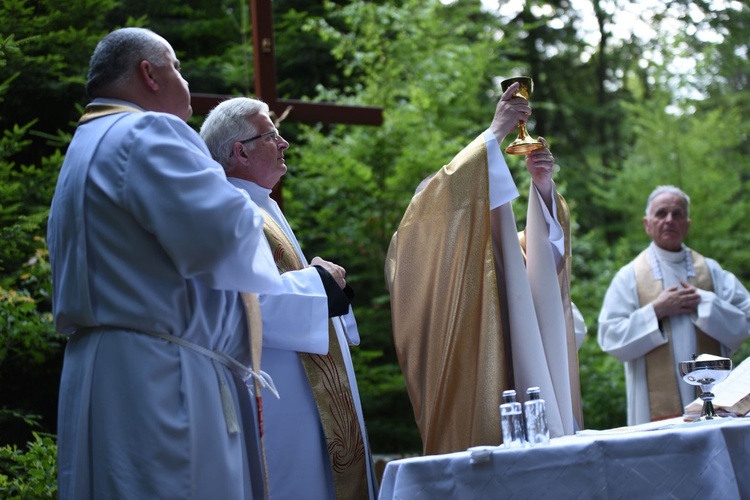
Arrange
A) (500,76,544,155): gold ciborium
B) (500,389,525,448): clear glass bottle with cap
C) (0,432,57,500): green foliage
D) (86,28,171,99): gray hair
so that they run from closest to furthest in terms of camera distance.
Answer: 1. (500,389,525,448): clear glass bottle with cap
2. (86,28,171,99): gray hair
3. (500,76,544,155): gold ciborium
4. (0,432,57,500): green foliage

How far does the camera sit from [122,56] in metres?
2.88

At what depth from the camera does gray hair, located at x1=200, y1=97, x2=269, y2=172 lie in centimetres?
359

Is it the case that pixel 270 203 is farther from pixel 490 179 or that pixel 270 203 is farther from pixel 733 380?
pixel 733 380

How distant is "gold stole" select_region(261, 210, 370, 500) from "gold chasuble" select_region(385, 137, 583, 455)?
0.80 ft

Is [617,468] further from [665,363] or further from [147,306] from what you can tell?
[665,363]

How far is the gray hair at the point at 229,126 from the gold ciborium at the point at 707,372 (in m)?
1.83

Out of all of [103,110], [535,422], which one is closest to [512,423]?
[535,422]

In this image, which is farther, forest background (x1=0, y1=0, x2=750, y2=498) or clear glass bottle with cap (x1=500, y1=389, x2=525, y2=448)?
forest background (x1=0, y1=0, x2=750, y2=498)

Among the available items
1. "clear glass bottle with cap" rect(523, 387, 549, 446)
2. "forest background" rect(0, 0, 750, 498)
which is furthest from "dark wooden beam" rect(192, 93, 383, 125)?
"clear glass bottle with cap" rect(523, 387, 549, 446)

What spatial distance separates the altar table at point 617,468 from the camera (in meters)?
2.58

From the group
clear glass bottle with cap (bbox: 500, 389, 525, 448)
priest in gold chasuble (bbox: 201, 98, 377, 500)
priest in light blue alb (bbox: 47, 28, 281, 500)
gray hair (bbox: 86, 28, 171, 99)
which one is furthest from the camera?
priest in gold chasuble (bbox: 201, 98, 377, 500)

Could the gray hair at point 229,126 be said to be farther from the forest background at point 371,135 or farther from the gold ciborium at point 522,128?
the forest background at point 371,135

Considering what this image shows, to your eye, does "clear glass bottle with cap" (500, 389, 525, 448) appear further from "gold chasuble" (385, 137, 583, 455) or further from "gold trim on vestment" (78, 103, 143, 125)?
"gold trim on vestment" (78, 103, 143, 125)

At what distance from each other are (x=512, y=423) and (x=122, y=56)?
1.65 m
